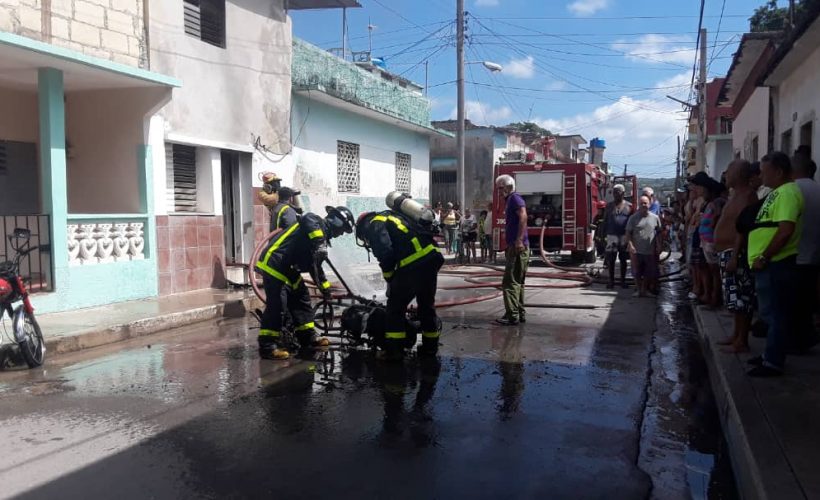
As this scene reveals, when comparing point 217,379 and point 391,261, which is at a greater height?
point 391,261

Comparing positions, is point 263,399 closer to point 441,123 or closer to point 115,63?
point 115,63

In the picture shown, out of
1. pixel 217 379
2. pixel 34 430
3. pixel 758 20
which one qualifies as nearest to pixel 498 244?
pixel 217 379

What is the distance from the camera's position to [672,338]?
7.38 meters

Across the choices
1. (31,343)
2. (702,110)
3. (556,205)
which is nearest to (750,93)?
(556,205)

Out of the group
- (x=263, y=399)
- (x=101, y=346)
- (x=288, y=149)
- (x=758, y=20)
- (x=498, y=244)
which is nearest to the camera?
(x=263, y=399)

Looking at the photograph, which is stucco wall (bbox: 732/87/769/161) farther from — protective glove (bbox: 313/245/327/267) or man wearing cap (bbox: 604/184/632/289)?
protective glove (bbox: 313/245/327/267)

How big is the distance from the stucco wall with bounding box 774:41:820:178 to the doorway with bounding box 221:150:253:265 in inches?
337

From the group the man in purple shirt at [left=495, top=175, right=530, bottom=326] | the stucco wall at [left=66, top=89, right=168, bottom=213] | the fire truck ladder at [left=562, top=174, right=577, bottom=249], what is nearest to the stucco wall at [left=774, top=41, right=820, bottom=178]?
the man in purple shirt at [left=495, top=175, right=530, bottom=326]

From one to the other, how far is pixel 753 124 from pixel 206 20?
999cm

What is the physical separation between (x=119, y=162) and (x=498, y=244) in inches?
375

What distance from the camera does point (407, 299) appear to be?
584cm

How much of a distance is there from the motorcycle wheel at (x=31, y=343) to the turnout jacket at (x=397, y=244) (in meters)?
3.27

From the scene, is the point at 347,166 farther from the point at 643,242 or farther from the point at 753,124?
the point at 753,124

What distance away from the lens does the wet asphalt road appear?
3.47m
